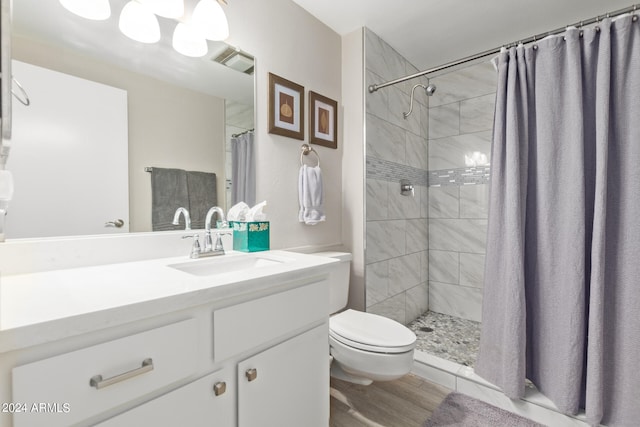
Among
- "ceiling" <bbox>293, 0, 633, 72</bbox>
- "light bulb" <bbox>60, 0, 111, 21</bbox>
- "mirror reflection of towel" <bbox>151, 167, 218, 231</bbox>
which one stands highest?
"ceiling" <bbox>293, 0, 633, 72</bbox>

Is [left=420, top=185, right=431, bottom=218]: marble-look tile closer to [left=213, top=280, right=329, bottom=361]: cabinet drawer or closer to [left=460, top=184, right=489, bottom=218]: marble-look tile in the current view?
[left=460, top=184, right=489, bottom=218]: marble-look tile

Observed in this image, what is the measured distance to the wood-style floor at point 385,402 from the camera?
1494 mm

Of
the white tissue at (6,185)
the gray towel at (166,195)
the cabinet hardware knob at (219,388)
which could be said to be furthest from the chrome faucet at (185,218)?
the cabinet hardware knob at (219,388)

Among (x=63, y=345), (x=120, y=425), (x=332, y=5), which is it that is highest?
(x=332, y=5)

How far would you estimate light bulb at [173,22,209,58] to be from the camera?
1.32m

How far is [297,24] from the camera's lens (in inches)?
71.6

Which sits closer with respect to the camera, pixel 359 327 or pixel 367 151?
pixel 359 327

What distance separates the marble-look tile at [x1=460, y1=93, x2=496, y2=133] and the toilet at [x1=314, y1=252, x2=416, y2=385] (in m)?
1.86

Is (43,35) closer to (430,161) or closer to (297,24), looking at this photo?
(297,24)

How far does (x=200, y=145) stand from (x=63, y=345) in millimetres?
991

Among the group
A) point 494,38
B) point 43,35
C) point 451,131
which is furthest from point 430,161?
point 43,35

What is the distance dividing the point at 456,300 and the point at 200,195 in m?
2.35

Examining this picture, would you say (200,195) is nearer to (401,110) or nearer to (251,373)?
(251,373)

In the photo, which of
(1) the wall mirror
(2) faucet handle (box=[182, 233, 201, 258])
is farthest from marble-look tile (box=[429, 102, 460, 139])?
(2) faucet handle (box=[182, 233, 201, 258])
